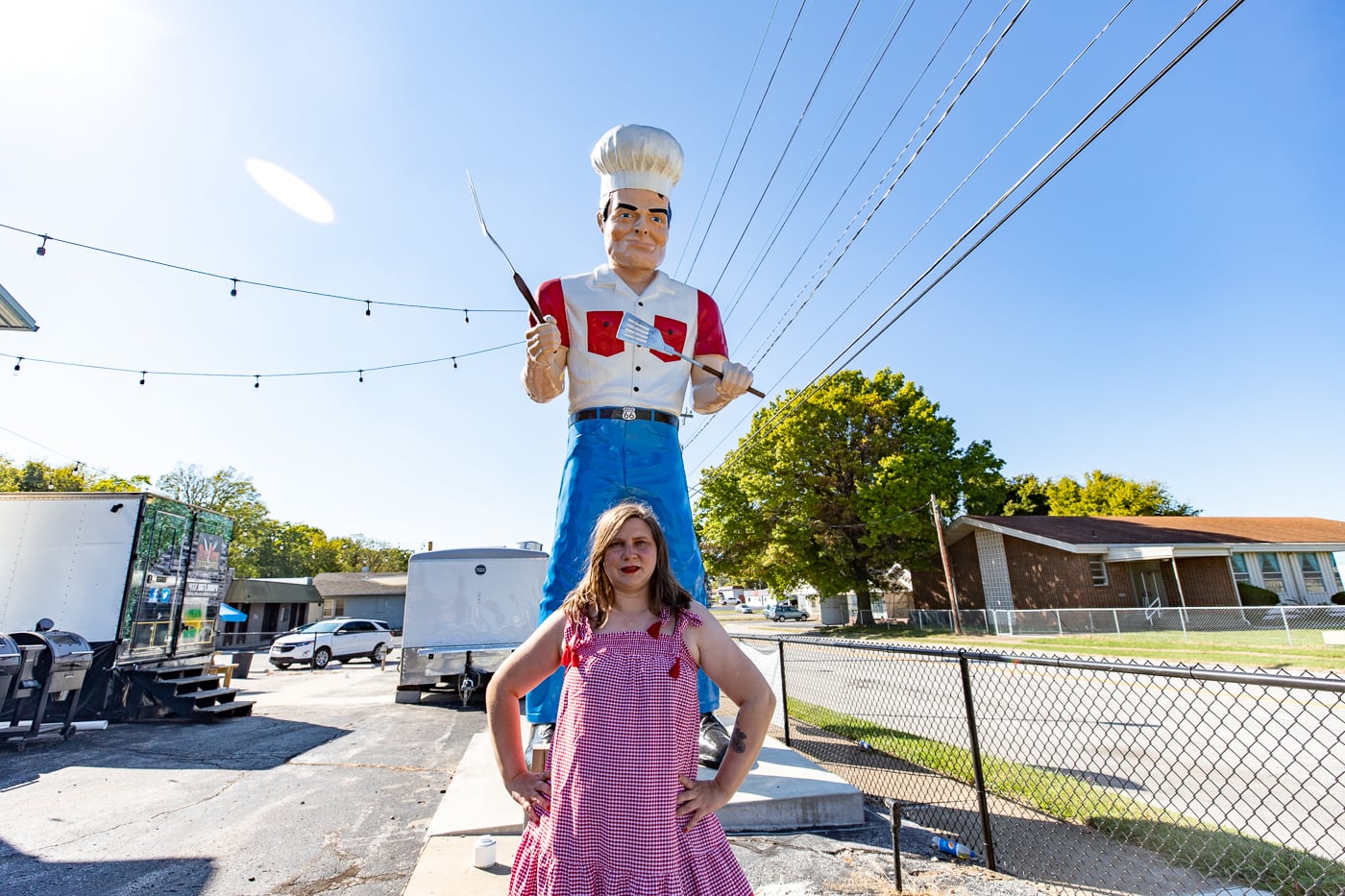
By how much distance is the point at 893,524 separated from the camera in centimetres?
2392

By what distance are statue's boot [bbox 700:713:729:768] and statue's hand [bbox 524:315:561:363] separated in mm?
1793

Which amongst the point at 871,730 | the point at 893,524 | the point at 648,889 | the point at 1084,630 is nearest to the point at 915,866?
the point at 648,889

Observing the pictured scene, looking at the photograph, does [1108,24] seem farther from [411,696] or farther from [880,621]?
[880,621]

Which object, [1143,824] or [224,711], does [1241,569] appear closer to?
[1143,824]

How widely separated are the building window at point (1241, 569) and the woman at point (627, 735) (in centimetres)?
3001

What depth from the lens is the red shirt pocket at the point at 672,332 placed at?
304 cm

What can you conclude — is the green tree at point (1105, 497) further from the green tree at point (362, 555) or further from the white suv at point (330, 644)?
the green tree at point (362, 555)

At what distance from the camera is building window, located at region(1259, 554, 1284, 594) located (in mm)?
23906

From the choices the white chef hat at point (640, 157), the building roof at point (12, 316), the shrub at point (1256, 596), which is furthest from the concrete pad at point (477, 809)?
the shrub at point (1256, 596)

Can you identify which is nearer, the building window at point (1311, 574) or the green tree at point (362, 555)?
the building window at point (1311, 574)

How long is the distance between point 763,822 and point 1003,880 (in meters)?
1.09

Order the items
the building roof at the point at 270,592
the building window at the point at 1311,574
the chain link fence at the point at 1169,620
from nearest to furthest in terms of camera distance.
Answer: the chain link fence at the point at 1169,620 → the building window at the point at 1311,574 → the building roof at the point at 270,592

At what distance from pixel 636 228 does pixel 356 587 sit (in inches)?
1608

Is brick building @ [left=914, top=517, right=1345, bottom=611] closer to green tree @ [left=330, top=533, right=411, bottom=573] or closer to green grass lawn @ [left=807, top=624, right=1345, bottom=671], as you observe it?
green grass lawn @ [left=807, top=624, right=1345, bottom=671]
